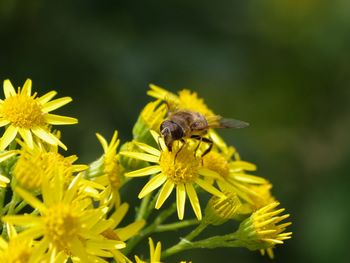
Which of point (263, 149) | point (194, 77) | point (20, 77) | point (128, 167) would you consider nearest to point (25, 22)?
point (20, 77)

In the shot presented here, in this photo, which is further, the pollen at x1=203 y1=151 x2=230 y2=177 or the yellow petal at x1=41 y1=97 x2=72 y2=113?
the pollen at x1=203 y1=151 x2=230 y2=177

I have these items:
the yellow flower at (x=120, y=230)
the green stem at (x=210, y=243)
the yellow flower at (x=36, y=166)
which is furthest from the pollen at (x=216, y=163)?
the yellow flower at (x=36, y=166)

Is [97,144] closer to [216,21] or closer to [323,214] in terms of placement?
[216,21]

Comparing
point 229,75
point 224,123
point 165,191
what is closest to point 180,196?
point 165,191

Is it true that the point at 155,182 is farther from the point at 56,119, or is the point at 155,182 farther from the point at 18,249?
the point at 18,249

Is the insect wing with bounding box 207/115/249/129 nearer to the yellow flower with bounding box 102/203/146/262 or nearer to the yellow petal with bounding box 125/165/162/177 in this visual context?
the yellow petal with bounding box 125/165/162/177

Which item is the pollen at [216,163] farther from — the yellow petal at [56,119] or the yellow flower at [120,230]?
the yellow petal at [56,119]

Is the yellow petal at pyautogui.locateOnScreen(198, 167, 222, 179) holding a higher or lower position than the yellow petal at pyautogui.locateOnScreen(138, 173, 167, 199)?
higher

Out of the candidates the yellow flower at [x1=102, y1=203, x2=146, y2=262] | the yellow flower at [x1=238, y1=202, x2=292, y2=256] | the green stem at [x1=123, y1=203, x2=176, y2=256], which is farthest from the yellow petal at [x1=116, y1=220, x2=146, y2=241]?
the yellow flower at [x1=238, y1=202, x2=292, y2=256]
